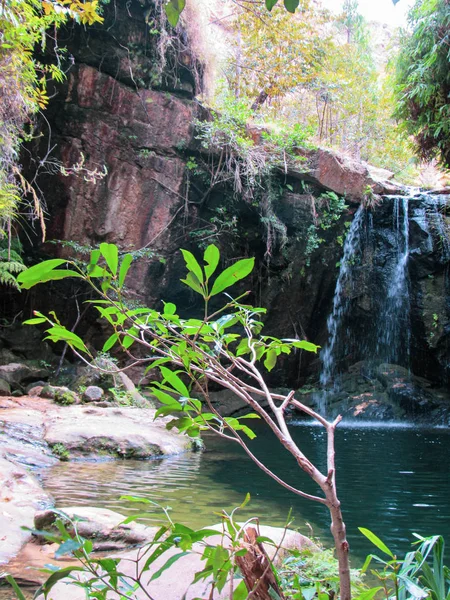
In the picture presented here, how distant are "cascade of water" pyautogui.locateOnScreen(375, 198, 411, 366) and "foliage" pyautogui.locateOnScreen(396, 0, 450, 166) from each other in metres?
2.83

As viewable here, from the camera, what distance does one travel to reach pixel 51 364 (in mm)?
11422

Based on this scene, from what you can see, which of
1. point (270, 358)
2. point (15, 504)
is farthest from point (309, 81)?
point (270, 358)

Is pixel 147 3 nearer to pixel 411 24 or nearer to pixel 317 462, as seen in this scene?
pixel 411 24

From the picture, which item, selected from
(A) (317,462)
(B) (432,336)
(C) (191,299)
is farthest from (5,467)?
(B) (432,336)

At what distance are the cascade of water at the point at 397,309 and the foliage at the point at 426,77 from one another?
9.28 feet

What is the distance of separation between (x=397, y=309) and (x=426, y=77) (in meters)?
6.41

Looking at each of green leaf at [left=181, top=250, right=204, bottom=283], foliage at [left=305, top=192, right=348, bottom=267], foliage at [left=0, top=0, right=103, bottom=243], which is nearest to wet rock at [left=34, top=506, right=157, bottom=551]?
green leaf at [left=181, top=250, right=204, bottom=283]

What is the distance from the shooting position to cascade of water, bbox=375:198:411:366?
43.1 feet

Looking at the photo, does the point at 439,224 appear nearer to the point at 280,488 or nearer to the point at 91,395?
the point at 91,395

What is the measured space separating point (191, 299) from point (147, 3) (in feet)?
24.4

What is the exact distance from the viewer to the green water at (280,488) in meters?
3.70

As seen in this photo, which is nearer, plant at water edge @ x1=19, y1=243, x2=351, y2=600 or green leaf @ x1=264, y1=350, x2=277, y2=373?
plant at water edge @ x1=19, y1=243, x2=351, y2=600

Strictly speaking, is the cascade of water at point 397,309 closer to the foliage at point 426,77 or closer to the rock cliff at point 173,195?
the rock cliff at point 173,195

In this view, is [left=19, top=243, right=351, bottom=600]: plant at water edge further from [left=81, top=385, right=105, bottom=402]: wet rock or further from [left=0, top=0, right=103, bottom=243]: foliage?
[left=81, top=385, right=105, bottom=402]: wet rock
